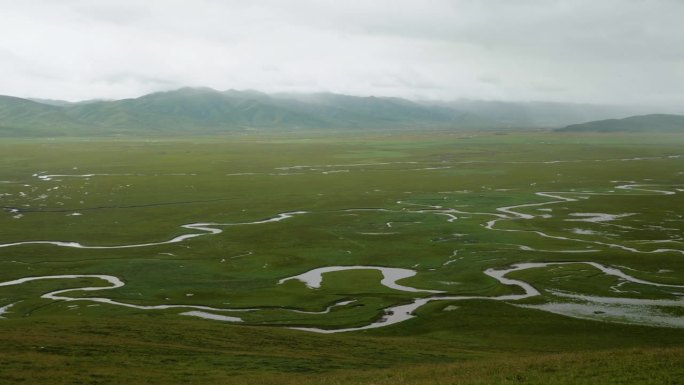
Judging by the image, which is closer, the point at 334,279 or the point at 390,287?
the point at 390,287

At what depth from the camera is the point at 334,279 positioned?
7281 centimetres

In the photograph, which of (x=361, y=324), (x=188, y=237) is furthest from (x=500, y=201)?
(x=361, y=324)

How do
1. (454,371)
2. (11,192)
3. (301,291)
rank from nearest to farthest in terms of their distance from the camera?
(454,371) → (301,291) → (11,192)

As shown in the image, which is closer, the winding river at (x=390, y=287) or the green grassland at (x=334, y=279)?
the green grassland at (x=334, y=279)

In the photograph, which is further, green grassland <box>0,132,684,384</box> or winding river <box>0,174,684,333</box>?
winding river <box>0,174,684,333</box>

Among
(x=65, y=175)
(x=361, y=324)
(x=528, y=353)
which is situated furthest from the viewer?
(x=65, y=175)

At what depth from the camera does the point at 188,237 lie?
96062 millimetres

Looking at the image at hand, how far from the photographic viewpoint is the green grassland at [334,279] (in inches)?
1404

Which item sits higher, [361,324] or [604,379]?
[604,379]

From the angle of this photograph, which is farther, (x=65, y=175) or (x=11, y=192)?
(x=65, y=175)

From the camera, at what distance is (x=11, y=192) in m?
Result: 142

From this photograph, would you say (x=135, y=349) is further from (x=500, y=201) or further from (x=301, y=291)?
(x=500, y=201)

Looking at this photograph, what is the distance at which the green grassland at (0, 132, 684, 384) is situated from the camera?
35.7m

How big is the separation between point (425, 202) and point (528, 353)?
82.0 metres
